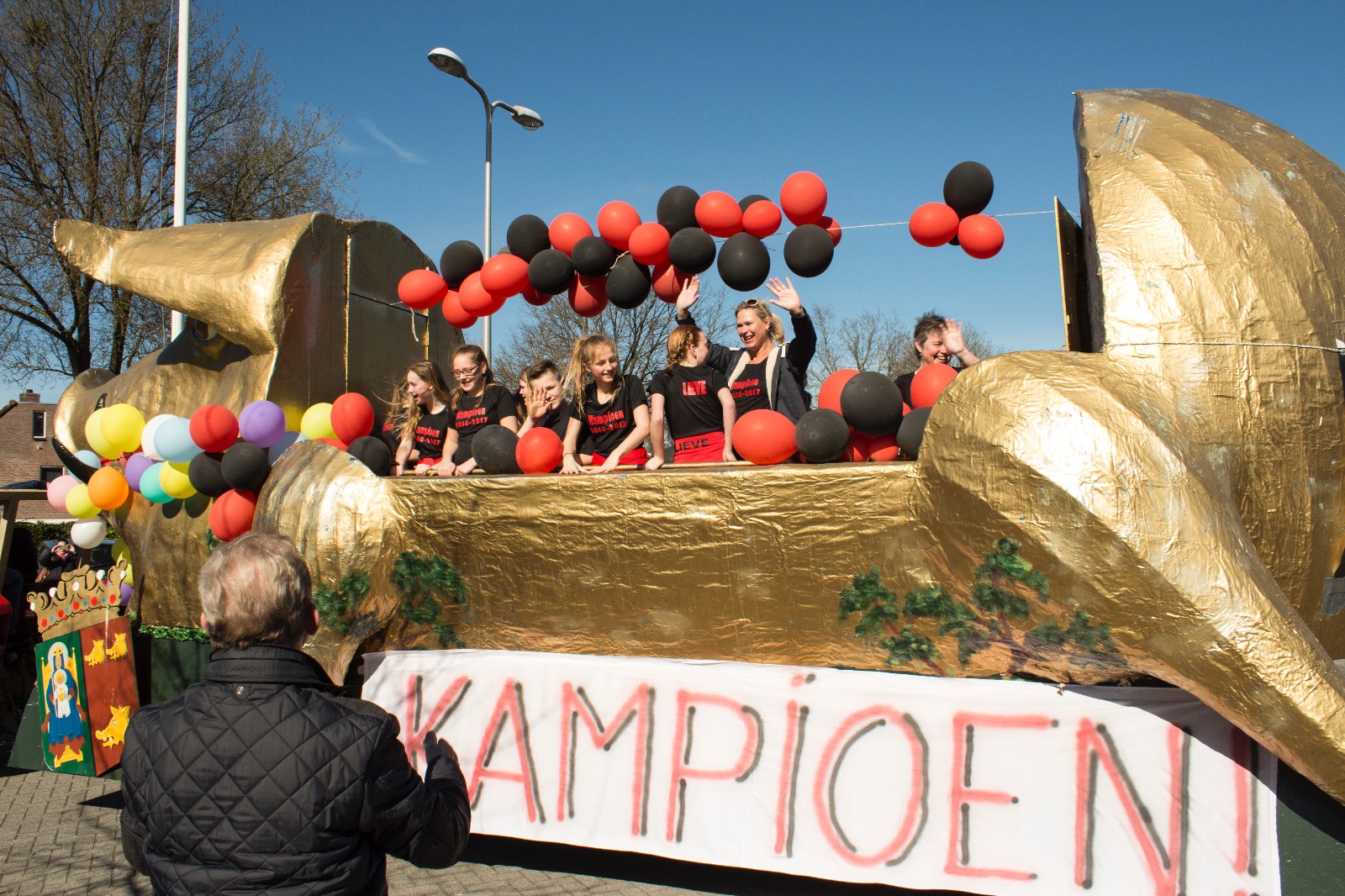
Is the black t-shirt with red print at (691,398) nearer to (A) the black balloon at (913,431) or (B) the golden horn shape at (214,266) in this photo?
(A) the black balloon at (913,431)

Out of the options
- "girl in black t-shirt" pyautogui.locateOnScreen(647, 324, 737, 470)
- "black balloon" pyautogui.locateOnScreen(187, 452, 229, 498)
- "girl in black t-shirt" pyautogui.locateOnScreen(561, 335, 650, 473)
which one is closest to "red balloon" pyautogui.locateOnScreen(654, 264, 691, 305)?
"girl in black t-shirt" pyautogui.locateOnScreen(647, 324, 737, 470)

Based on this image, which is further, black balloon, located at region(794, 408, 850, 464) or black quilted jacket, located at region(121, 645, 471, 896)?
black balloon, located at region(794, 408, 850, 464)

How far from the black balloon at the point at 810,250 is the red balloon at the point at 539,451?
1.29 metres

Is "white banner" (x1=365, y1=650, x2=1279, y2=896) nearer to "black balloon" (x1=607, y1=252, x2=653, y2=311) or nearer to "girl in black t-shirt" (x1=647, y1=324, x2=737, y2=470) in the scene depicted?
"girl in black t-shirt" (x1=647, y1=324, x2=737, y2=470)

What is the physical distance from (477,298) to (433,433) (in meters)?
0.74

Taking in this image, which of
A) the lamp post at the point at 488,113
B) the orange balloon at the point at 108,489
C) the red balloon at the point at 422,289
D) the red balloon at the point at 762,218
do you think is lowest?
the orange balloon at the point at 108,489

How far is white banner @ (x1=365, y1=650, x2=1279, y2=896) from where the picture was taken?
10.3 ft

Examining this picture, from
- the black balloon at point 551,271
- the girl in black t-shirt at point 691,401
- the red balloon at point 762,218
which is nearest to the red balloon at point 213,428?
the black balloon at point 551,271

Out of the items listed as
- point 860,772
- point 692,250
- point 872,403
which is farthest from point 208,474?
point 860,772

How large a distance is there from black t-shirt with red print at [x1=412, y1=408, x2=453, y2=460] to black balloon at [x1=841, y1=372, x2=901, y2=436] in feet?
7.38

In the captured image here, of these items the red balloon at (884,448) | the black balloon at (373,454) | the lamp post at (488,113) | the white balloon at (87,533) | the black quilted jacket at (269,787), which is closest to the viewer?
the black quilted jacket at (269,787)

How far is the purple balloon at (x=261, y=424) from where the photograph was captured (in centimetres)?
462

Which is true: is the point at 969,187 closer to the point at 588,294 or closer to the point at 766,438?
the point at 766,438

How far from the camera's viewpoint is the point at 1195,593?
2664 mm
